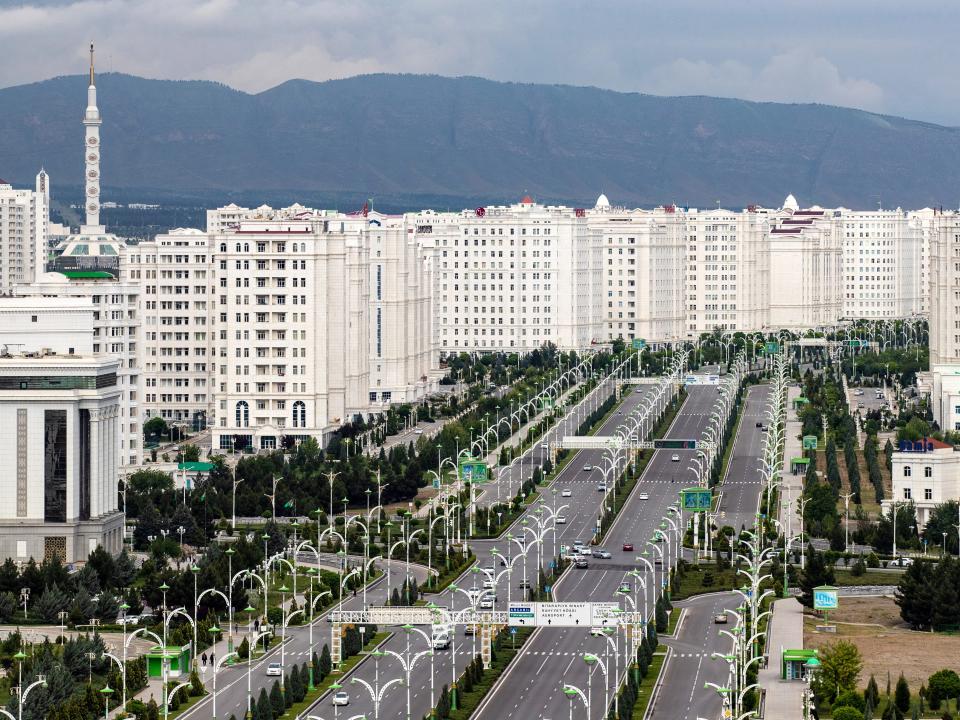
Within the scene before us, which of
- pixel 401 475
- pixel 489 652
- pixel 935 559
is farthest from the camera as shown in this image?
pixel 401 475

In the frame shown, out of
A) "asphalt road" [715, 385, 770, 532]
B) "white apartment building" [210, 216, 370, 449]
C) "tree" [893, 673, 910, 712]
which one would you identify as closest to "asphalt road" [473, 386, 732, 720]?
"asphalt road" [715, 385, 770, 532]

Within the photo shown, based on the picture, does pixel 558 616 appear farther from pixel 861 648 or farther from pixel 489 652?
pixel 861 648

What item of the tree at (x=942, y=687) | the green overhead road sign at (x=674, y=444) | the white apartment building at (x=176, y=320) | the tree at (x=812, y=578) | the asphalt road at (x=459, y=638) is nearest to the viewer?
the tree at (x=942, y=687)

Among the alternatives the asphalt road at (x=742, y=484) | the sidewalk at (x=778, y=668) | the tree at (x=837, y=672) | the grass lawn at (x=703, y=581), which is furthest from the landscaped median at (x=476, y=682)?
the asphalt road at (x=742, y=484)

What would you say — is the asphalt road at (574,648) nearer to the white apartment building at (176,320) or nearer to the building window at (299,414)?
the building window at (299,414)

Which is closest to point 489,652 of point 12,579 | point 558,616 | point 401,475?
point 558,616

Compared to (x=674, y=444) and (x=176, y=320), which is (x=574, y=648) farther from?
(x=176, y=320)
